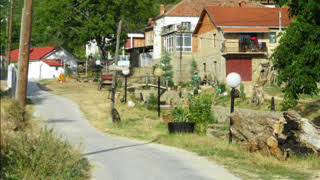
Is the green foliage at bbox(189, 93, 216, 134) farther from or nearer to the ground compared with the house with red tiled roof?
nearer to the ground

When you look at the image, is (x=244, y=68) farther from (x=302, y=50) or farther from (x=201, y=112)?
(x=302, y=50)

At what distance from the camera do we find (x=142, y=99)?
42.5 metres

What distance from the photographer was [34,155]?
13578mm

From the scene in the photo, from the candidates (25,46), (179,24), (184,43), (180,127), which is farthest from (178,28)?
(25,46)

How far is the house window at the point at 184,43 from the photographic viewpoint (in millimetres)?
69500

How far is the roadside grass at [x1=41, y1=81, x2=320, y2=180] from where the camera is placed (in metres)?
16.5

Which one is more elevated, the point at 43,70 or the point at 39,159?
the point at 43,70

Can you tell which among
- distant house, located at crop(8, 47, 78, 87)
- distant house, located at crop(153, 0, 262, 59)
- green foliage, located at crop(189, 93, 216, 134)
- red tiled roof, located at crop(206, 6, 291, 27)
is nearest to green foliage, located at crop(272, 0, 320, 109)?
green foliage, located at crop(189, 93, 216, 134)

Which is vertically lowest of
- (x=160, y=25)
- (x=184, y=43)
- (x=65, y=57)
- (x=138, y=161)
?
(x=138, y=161)

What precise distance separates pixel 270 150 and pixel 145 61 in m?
68.8

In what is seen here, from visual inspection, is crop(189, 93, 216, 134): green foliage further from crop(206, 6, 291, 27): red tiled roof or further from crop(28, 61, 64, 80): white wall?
crop(28, 61, 64, 80): white wall

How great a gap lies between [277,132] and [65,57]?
7148 centimetres

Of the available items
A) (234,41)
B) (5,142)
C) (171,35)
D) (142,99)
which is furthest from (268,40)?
(5,142)

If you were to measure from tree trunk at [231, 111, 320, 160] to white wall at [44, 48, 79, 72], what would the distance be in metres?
67.1
